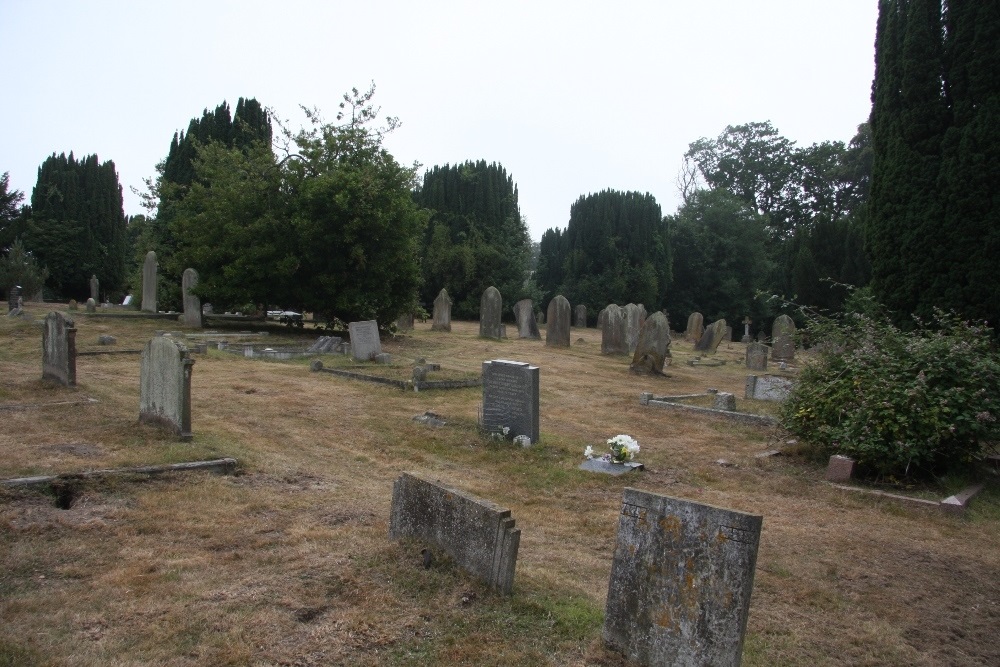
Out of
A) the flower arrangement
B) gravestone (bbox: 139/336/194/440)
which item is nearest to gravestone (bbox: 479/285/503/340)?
the flower arrangement

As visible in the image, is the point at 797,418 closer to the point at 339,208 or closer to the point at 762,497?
the point at 762,497

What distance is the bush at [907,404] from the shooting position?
8180mm

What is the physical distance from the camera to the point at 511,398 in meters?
9.77

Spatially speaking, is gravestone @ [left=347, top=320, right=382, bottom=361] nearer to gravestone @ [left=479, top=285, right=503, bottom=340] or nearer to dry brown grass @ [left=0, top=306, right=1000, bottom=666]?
dry brown grass @ [left=0, top=306, right=1000, bottom=666]

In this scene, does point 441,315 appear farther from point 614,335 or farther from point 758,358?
point 758,358

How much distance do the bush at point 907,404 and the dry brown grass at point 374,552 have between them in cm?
62

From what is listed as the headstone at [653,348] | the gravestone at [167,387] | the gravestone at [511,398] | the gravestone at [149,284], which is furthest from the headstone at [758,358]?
the gravestone at [149,284]

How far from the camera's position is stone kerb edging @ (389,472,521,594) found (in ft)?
14.6

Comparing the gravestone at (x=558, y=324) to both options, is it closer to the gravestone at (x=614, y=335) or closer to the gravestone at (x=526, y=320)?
the gravestone at (x=614, y=335)

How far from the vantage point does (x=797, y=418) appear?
9.62 metres

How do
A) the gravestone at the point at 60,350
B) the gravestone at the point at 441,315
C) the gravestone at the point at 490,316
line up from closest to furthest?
the gravestone at the point at 60,350, the gravestone at the point at 490,316, the gravestone at the point at 441,315

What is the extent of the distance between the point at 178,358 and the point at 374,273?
585 inches

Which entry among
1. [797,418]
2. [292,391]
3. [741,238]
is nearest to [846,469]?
[797,418]

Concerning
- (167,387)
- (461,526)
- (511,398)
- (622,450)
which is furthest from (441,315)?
(461,526)
